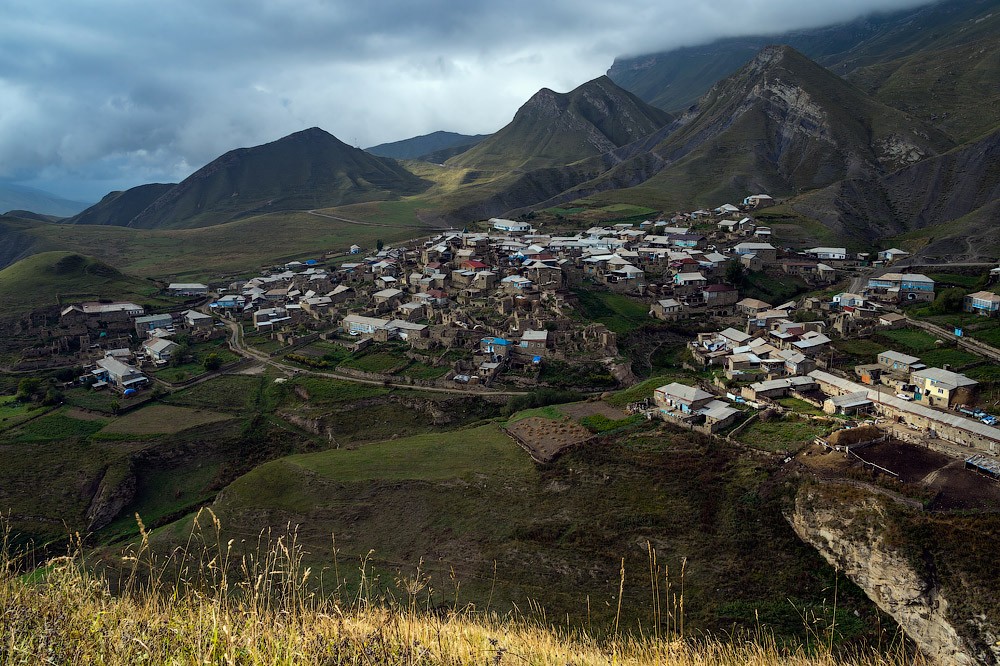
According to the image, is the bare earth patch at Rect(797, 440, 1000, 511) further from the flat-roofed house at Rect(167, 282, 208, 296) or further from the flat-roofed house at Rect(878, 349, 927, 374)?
the flat-roofed house at Rect(167, 282, 208, 296)

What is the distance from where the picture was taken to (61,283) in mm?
70375

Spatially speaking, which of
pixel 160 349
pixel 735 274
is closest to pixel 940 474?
pixel 735 274

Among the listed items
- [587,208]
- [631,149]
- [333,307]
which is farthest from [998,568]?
[631,149]

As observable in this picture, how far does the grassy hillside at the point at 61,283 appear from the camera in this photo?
2589 inches

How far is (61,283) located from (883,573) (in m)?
85.5

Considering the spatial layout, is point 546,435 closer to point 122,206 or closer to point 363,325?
point 363,325

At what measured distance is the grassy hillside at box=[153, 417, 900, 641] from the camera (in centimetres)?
2250

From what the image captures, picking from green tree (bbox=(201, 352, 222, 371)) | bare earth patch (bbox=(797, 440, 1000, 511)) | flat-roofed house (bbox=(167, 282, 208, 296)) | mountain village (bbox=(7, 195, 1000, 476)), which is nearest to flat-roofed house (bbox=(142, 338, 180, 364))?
mountain village (bbox=(7, 195, 1000, 476))

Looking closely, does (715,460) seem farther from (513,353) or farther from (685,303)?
(685,303)

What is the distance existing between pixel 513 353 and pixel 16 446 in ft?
118

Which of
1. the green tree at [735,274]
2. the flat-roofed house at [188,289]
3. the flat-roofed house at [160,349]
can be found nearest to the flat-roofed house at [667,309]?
the green tree at [735,274]

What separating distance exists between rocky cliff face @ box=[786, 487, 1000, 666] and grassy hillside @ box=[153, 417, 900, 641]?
2.55 feet

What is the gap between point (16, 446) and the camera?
1526 inches

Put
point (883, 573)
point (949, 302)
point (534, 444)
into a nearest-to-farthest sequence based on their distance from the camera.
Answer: point (883, 573) → point (534, 444) → point (949, 302)
